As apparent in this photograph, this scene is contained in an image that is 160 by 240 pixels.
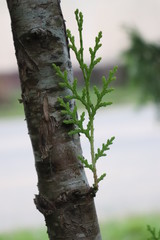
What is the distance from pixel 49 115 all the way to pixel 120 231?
17.0 feet

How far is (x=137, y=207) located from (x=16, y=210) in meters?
2.17

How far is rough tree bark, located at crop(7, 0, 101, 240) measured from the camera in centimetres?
146

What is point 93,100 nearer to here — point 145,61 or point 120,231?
point 120,231

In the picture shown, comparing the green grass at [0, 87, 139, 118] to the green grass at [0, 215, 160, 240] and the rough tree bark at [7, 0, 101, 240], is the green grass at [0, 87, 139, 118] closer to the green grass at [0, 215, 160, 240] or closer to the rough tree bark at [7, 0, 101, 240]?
the green grass at [0, 215, 160, 240]

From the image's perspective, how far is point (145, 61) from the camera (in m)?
5.56

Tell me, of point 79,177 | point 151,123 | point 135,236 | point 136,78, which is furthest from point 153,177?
point 79,177

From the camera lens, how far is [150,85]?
575 cm

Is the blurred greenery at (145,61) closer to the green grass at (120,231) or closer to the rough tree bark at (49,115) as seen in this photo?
the green grass at (120,231)

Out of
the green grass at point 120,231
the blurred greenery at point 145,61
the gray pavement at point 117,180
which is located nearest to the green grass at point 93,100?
the gray pavement at point 117,180

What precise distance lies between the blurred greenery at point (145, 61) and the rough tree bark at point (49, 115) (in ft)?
13.5

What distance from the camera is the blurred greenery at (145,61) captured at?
550 cm

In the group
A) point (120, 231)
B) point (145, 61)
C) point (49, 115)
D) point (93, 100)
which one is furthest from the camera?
point (93, 100)

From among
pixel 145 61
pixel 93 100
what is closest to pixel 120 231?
pixel 145 61

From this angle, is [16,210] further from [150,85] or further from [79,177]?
[79,177]
